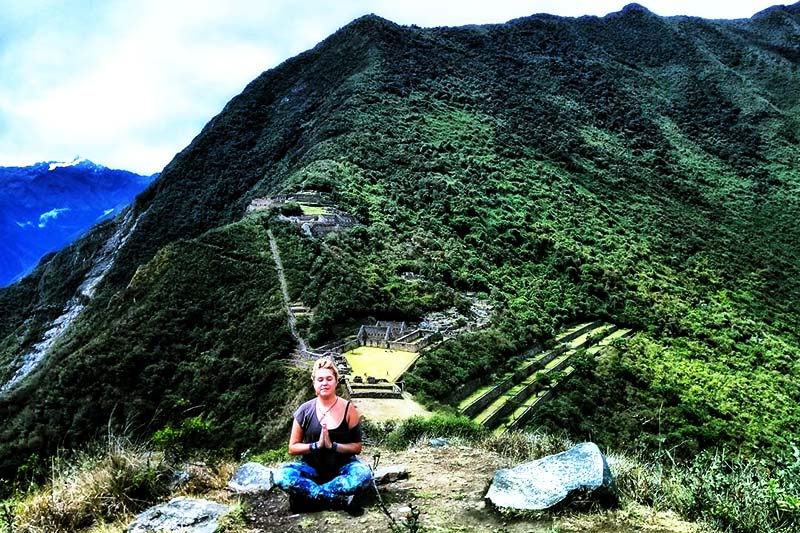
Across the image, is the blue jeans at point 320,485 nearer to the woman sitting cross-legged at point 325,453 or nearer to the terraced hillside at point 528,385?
the woman sitting cross-legged at point 325,453

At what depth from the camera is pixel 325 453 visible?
17.8 feet

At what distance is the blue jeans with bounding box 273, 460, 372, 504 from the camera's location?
5.24 metres

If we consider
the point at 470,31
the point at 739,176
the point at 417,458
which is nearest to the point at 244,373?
the point at 417,458

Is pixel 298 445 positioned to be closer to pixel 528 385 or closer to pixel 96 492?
pixel 96 492

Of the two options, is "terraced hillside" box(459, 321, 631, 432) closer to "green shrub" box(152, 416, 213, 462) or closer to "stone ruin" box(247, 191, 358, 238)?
"stone ruin" box(247, 191, 358, 238)

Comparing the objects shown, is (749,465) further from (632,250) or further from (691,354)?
(632,250)

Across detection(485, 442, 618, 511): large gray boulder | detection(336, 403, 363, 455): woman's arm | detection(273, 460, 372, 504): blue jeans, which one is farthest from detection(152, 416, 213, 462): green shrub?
detection(485, 442, 618, 511): large gray boulder

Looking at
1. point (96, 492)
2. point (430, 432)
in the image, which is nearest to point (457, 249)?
point (430, 432)

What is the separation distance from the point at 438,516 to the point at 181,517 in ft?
7.37

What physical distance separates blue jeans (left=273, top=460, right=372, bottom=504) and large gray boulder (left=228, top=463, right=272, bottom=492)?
2.20 ft

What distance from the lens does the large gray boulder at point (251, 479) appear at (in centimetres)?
592

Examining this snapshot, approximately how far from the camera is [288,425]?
20.1m

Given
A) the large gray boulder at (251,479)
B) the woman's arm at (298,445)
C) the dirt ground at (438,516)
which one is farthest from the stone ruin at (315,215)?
the woman's arm at (298,445)

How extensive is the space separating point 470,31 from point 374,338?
93826 mm
